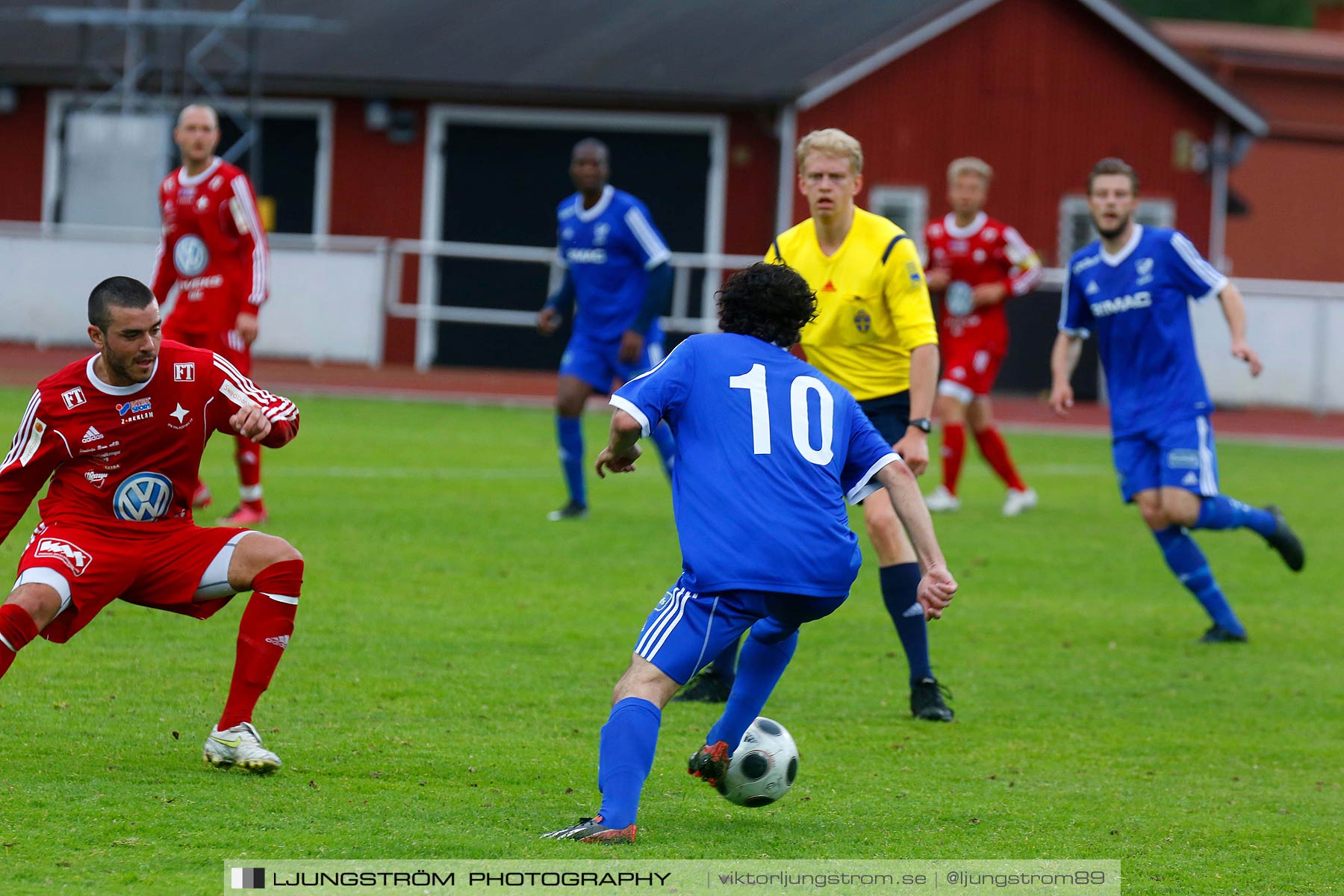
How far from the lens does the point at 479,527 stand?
1100 cm

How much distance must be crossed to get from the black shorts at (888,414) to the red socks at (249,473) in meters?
4.29

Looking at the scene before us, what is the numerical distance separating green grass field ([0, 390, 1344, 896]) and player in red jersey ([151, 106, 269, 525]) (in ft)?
3.33

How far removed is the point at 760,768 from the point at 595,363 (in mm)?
6511

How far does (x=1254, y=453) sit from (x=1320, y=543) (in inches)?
244

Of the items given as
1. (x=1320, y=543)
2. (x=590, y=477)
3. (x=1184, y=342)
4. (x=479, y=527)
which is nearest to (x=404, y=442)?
(x=590, y=477)

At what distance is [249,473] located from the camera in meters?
10.4

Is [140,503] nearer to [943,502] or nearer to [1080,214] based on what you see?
[943,502]

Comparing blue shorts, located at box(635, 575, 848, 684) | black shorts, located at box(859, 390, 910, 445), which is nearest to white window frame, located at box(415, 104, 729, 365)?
black shorts, located at box(859, 390, 910, 445)

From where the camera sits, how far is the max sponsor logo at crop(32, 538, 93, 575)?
17.7 ft

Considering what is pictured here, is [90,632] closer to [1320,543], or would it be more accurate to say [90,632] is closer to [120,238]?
[1320,543]

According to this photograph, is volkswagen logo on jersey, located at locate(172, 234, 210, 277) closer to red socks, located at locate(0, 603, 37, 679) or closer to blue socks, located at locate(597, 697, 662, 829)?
red socks, located at locate(0, 603, 37, 679)

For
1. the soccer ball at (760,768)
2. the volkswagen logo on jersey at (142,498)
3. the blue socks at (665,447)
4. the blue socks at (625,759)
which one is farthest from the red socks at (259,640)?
the blue socks at (665,447)

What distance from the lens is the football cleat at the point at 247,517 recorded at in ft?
34.1

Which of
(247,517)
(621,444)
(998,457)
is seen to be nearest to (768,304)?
(621,444)
